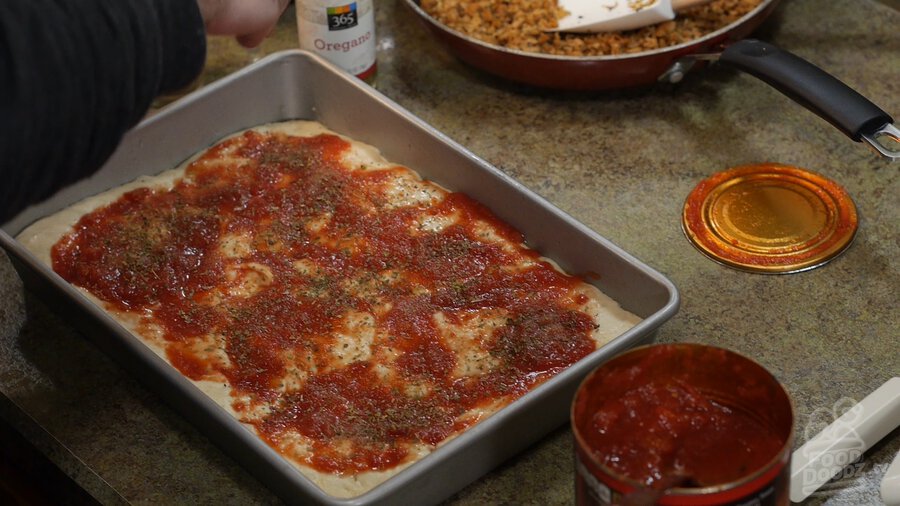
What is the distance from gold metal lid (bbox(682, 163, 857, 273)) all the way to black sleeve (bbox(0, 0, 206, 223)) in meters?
0.75

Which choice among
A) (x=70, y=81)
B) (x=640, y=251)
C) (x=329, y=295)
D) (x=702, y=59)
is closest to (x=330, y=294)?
(x=329, y=295)

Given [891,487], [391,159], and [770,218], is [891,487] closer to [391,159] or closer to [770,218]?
[770,218]

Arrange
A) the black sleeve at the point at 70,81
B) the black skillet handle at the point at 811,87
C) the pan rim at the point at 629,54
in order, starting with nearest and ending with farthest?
1. the black sleeve at the point at 70,81
2. the black skillet handle at the point at 811,87
3. the pan rim at the point at 629,54

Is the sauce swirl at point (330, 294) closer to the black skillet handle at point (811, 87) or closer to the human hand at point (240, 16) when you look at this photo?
the human hand at point (240, 16)

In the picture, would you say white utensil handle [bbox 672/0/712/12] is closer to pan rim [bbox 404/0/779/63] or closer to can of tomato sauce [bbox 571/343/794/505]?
pan rim [bbox 404/0/779/63]

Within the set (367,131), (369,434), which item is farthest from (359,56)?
(369,434)

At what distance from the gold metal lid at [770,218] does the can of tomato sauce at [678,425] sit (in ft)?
1.46

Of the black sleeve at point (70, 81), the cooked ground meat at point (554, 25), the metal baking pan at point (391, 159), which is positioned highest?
the black sleeve at point (70, 81)

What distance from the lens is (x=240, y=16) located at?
1.26 meters

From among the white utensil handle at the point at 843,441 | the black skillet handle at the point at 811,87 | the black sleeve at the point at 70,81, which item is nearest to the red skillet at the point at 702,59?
the black skillet handle at the point at 811,87

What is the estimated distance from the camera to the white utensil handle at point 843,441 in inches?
44.0

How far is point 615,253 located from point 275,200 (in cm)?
49

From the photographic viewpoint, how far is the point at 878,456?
3.81 ft

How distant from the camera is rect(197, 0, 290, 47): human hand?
1.23 meters
